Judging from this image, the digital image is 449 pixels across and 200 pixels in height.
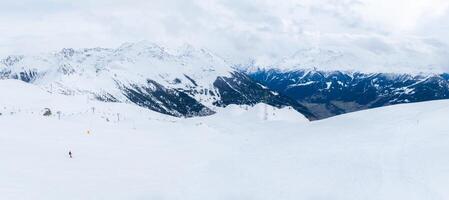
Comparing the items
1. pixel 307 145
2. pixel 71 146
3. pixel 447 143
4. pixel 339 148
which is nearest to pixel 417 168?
pixel 447 143

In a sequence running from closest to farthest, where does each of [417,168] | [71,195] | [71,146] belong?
[71,195] < [417,168] < [71,146]

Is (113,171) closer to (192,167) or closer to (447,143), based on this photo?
(192,167)

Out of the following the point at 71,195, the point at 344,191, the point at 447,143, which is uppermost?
the point at 447,143

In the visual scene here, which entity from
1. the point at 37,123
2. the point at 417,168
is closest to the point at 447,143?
the point at 417,168

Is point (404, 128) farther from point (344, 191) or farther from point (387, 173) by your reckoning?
point (344, 191)

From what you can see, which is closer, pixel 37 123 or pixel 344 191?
pixel 344 191

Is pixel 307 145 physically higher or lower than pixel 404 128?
lower

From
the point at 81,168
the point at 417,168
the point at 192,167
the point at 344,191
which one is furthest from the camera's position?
the point at 192,167
